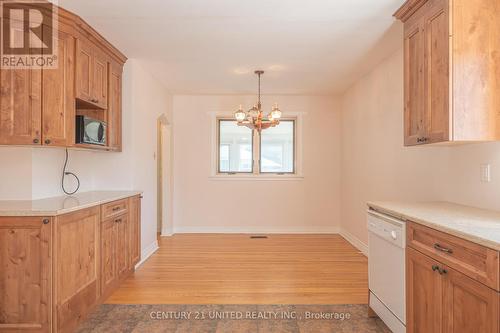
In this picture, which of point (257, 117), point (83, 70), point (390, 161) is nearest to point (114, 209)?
point (83, 70)

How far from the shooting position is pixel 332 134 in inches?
232

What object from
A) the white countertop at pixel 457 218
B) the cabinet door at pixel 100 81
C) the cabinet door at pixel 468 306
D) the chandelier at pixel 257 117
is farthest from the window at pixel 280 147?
the cabinet door at pixel 468 306

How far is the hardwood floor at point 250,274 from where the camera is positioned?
120 inches

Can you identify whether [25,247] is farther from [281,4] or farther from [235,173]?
[235,173]

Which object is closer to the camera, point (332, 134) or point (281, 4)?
point (281, 4)

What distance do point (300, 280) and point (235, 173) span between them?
286cm

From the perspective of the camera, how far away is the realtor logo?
2512 mm

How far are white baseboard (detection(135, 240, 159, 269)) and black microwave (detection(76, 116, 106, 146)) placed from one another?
64.6 inches

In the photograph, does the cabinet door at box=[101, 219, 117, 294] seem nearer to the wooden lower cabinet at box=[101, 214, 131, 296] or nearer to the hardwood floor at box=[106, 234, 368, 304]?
the wooden lower cabinet at box=[101, 214, 131, 296]

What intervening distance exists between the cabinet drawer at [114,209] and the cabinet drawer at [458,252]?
101 inches

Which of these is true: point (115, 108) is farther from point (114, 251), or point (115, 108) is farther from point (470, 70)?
point (470, 70)

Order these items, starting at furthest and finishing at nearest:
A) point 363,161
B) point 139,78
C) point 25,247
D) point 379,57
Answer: point 363,161 < point 139,78 < point 379,57 < point 25,247

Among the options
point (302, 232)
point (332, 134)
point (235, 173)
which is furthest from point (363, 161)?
point (235, 173)

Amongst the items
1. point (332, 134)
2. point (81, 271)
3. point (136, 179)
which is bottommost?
point (81, 271)
